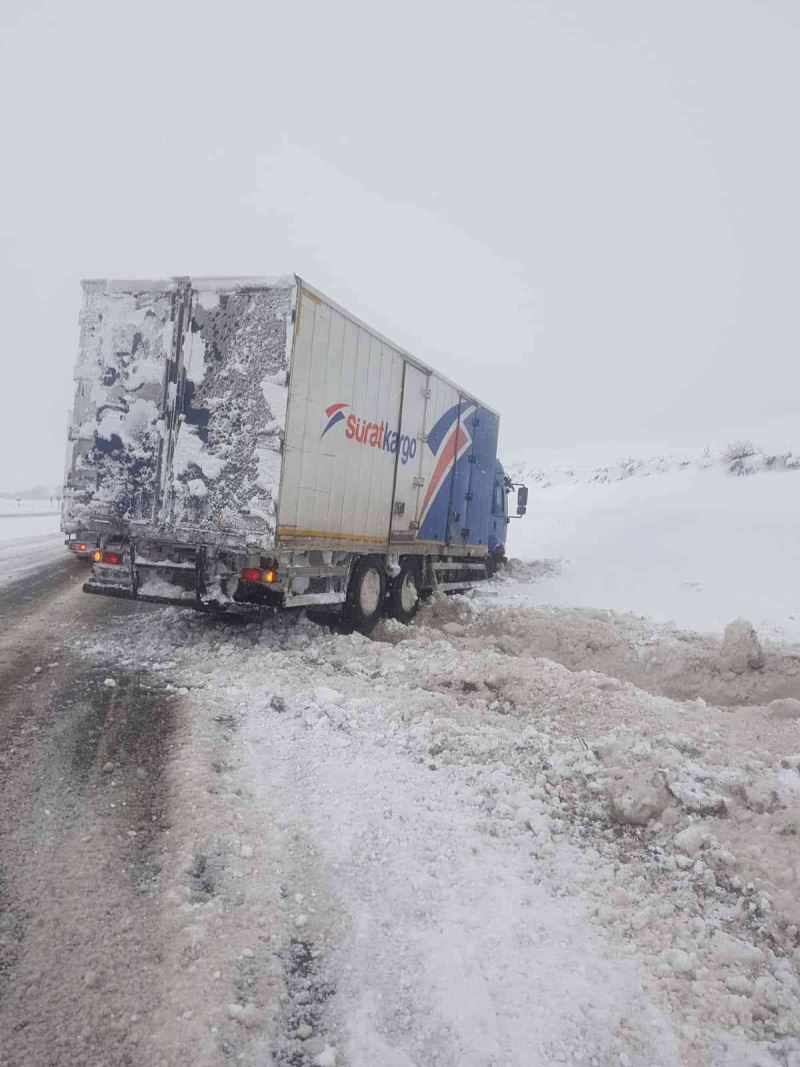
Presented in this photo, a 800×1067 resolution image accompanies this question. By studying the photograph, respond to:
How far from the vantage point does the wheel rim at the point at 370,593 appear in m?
8.40

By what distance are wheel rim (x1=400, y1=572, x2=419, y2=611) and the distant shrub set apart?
14.1m

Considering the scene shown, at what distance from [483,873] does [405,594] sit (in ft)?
21.9

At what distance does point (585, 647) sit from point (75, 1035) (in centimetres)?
704

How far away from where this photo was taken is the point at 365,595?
8.51 metres

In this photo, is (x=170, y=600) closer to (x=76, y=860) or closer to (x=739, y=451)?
(x=76, y=860)

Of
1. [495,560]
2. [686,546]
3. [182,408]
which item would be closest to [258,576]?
[182,408]

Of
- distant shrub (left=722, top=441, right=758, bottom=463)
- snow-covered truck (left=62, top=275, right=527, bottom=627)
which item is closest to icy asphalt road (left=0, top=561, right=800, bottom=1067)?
snow-covered truck (left=62, top=275, right=527, bottom=627)

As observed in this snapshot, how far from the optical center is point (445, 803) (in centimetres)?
373

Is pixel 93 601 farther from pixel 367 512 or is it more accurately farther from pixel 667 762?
pixel 667 762

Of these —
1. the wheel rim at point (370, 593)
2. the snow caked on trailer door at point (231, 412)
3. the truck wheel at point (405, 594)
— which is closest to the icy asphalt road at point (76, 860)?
the snow caked on trailer door at point (231, 412)

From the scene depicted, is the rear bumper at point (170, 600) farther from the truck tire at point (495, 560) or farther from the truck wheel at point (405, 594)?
the truck tire at point (495, 560)

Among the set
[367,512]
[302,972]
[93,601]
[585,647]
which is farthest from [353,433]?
[302,972]

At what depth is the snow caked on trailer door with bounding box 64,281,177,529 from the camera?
6.74 meters

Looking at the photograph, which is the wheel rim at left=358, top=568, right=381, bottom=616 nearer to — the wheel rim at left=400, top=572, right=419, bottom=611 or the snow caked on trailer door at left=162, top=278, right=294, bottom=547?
the wheel rim at left=400, top=572, right=419, bottom=611
